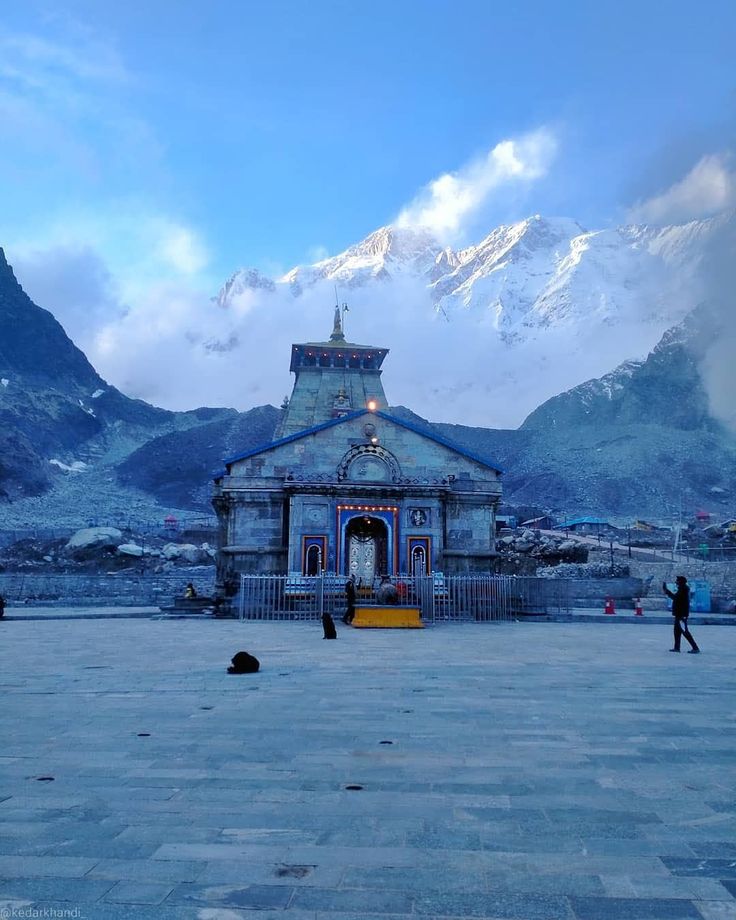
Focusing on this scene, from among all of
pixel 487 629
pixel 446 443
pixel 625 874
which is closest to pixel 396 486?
pixel 446 443

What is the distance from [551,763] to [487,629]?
15.1 meters

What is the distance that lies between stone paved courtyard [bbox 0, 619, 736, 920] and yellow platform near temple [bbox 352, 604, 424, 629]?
997cm

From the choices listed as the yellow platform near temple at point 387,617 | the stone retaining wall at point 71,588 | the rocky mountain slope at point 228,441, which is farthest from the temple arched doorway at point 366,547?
the rocky mountain slope at point 228,441

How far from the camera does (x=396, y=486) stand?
30.0 meters

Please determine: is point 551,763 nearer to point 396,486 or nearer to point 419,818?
point 419,818

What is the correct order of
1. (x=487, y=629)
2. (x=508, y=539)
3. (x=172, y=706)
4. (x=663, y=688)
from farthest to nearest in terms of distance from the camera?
(x=508, y=539) → (x=487, y=629) → (x=663, y=688) → (x=172, y=706)

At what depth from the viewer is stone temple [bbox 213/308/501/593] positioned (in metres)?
29.5

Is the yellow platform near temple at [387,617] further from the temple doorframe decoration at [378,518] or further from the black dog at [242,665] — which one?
the black dog at [242,665]

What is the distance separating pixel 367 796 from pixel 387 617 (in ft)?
53.6

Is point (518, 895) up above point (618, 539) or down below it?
below

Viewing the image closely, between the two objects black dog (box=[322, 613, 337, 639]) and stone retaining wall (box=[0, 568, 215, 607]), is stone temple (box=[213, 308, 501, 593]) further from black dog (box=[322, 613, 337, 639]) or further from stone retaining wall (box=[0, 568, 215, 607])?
black dog (box=[322, 613, 337, 639])

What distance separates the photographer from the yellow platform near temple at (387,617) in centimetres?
2120

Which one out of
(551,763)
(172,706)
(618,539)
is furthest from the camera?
(618,539)

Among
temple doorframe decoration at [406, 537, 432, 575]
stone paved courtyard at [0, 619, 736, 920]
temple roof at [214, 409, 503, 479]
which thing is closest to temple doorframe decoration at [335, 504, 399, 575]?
temple doorframe decoration at [406, 537, 432, 575]
